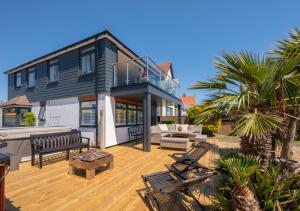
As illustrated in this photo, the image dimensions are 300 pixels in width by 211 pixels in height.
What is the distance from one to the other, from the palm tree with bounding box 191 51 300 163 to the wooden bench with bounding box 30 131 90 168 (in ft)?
18.9

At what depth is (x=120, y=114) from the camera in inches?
385

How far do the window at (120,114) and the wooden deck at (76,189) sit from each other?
4.30 m

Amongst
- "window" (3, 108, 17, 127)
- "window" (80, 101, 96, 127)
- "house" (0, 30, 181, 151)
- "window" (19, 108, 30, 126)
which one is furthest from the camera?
"window" (3, 108, 17, 127)

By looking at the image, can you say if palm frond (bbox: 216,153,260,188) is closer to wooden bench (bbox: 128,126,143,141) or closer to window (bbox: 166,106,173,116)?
wooden bench (bbox: 128,126,143,141)

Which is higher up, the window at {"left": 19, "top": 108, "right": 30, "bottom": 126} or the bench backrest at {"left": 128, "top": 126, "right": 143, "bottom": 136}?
the window at {"left": 19, "top": 108, "right": 30, "bottom": 126}

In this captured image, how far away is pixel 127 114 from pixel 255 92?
8.55 metres

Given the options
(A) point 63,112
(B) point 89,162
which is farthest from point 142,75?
(B) point 89,162

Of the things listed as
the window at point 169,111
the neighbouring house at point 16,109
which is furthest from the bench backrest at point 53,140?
the window at point 169,111

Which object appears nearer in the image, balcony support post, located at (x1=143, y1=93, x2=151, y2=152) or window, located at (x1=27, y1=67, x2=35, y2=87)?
balcony support post, located at (x1=143, y1=93, x2=151, y2=152)

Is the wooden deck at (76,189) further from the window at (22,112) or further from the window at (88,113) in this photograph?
the window at (22,112)

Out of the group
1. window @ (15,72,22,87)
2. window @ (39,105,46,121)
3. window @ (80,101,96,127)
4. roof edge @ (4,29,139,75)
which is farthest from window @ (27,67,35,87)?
window @ (80,101,96,127)

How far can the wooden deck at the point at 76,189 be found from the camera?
312cm

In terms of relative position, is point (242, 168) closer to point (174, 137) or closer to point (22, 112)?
point (174, 137)

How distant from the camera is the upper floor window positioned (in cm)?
911
